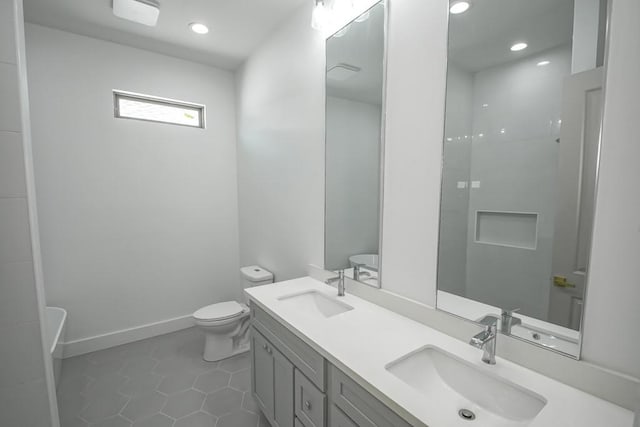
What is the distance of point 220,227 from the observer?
11.0 feet

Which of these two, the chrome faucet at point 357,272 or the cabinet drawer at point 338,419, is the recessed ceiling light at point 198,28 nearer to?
the chrome faucet at point 357,272

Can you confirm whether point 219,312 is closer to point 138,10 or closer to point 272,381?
point 272,381

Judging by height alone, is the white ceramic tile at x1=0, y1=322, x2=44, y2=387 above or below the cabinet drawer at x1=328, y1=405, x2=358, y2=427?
above

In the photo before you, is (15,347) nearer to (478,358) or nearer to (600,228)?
(478,358)

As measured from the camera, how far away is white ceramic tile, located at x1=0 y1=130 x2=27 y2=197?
1.20 metres

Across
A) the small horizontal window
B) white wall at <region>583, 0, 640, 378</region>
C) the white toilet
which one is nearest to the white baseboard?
the white toilet

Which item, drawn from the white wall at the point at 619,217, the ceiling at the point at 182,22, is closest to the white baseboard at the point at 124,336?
the ceiling at the point at 182,22

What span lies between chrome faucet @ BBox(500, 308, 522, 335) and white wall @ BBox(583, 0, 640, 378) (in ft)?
0.70

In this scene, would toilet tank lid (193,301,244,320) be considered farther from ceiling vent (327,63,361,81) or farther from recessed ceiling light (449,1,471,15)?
recessed ceiling light (449,1,471,15)

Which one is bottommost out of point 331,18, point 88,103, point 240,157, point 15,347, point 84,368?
point 84,368

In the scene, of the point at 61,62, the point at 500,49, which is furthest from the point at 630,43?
the point at 61,62

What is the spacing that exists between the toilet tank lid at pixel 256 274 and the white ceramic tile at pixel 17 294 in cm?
152

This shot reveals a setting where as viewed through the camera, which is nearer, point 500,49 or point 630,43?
point 630,43

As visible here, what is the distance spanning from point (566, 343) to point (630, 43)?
942 millimetres
